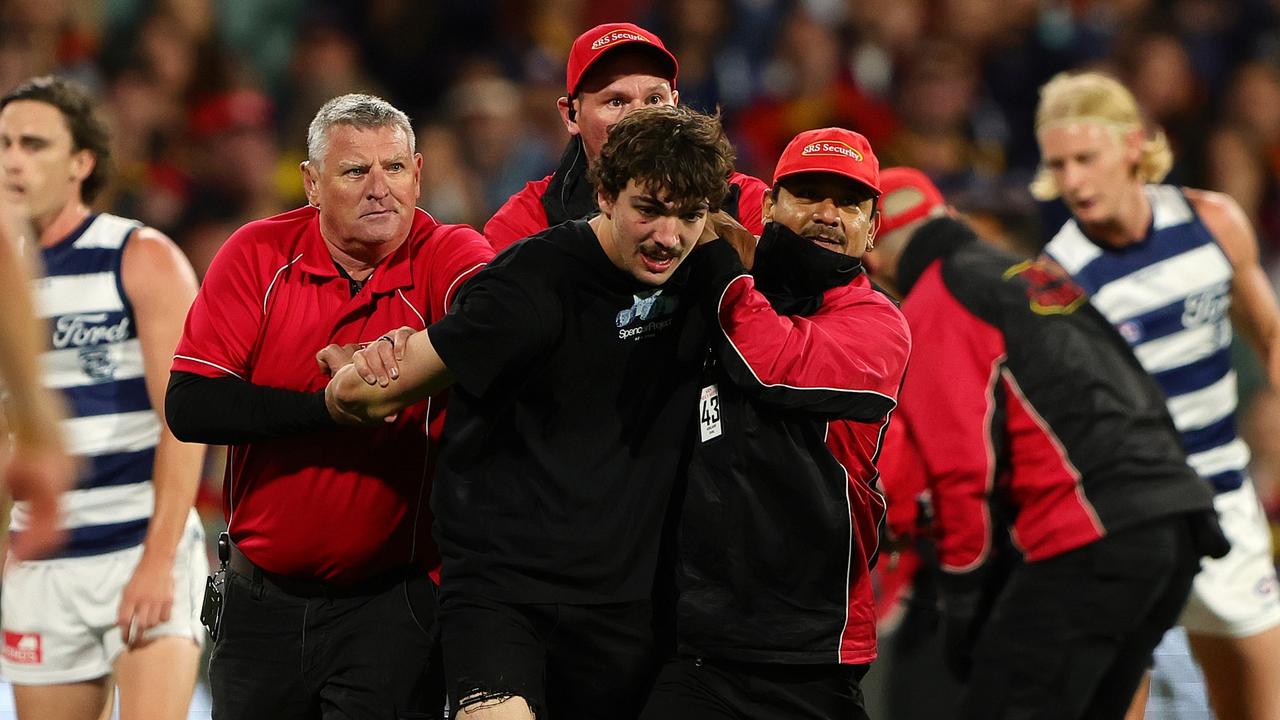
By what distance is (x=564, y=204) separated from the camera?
3.81 metres

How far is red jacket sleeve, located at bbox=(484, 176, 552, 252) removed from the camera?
3820 millimetres

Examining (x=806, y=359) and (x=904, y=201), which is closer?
(x=806, y=359)

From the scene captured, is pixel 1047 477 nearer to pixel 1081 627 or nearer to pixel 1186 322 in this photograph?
pixel 1081 627

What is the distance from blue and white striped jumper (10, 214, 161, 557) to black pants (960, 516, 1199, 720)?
90.7 inches

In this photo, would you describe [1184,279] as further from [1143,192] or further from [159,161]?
[159,161]

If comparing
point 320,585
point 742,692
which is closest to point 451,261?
point 320,585

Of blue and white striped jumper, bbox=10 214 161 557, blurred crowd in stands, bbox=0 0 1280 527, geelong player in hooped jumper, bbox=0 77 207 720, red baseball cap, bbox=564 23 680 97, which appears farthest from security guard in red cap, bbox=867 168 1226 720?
blurred crowd in stands, bbox=0 0 1280 527

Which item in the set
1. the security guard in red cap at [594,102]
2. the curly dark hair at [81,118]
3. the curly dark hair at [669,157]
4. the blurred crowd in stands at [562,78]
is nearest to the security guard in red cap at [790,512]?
the curly dark hair at [669,157]

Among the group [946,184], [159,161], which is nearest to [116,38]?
[159,161]

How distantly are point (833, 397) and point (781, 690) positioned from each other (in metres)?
0.62

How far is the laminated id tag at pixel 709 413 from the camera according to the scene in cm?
335

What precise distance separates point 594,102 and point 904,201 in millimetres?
920

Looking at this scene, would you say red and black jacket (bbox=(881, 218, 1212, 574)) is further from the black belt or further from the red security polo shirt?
the black belt

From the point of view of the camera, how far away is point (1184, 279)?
5.27 m
